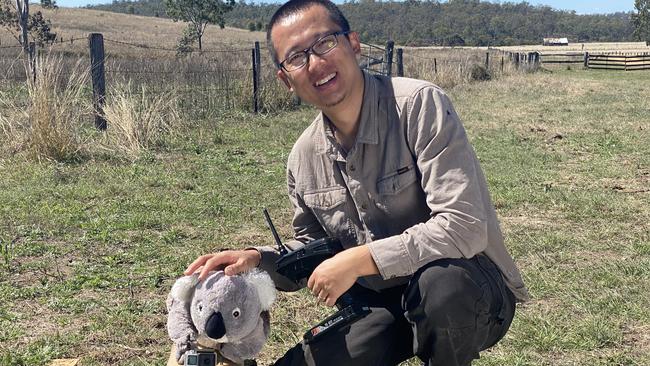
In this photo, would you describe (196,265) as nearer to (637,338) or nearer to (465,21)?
(637,338)

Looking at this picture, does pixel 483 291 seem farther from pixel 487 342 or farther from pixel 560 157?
pixel 560 157

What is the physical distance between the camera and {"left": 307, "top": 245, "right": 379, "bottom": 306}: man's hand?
193 centimetres

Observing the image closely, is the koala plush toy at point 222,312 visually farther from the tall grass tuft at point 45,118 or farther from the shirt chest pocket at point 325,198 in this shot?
the tall grass tuft at point 45,118

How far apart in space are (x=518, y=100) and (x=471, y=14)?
437 feet

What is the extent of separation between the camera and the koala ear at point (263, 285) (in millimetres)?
2080

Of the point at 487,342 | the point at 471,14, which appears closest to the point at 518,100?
the point at 487,342

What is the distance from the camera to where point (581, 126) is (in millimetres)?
10695

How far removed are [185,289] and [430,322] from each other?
Answer: 0.68 metres

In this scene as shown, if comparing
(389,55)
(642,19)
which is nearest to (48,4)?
(389,55)

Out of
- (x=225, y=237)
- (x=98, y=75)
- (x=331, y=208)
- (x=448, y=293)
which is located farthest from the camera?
(x=98, y=75)

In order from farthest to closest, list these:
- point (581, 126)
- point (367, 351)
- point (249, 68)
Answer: point (249, 68), point (581, 126), point (367, 351)

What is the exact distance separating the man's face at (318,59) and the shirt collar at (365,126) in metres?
0.06

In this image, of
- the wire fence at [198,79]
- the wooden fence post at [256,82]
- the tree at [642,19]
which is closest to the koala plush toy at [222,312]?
the wire fence at [198,79]

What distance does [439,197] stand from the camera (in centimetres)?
196
